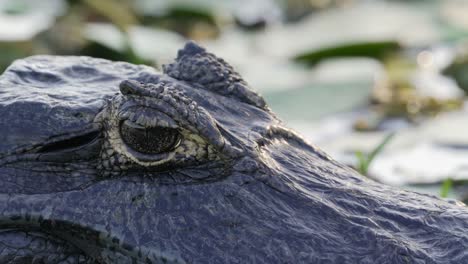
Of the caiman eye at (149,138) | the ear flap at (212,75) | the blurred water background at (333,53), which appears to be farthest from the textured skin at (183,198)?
the blurred water background at (333,53)

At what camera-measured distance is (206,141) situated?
2.23 metres

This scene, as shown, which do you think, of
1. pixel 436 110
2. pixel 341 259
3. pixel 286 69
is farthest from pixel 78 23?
pixel 341 259

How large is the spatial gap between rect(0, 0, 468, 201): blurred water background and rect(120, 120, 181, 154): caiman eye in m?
1.43

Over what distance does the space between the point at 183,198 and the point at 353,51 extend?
3756mm

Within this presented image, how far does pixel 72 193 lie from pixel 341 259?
0.69 meters

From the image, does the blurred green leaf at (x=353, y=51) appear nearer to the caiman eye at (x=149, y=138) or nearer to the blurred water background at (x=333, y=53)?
the blurred water background at (x=333, y=53)

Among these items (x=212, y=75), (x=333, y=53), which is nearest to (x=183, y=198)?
(x=212, y=75)

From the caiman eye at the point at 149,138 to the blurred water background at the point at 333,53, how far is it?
143 cm

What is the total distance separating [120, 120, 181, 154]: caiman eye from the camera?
2219 mm

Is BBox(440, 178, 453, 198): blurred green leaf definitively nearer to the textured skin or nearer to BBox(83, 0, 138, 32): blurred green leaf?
the textured skin

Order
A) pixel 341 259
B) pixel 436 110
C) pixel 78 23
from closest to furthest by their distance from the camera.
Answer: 1. pixel 341 259
2. pixel 436 110
3. pixel 78 23

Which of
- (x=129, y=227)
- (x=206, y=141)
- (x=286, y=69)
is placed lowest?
(x=129, y=227)

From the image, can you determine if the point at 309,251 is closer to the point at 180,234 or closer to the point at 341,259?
the point at 341,259

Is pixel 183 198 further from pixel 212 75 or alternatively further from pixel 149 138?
pixel 212 75
